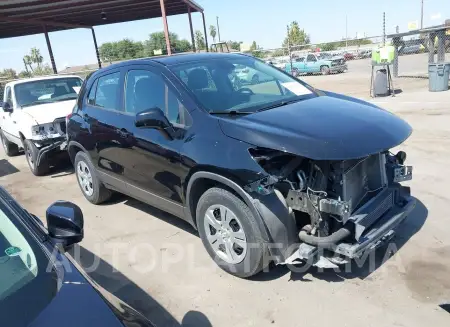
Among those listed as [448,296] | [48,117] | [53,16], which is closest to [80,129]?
[48,117]

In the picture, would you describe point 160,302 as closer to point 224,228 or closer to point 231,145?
point 224,228

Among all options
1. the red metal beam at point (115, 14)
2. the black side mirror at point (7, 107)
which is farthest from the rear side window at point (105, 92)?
the red metal beam at point (115, 14)

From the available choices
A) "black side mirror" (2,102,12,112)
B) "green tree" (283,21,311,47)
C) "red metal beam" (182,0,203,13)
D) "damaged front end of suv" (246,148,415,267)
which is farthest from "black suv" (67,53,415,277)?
"green tree" (283,21,311,47)

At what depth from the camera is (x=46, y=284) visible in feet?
5.99

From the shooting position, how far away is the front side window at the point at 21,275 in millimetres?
1657

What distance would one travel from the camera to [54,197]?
6.49m

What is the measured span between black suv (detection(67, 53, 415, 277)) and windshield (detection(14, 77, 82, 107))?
4.30m

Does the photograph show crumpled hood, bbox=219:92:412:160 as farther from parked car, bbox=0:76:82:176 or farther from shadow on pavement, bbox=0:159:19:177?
shadow on pavement, bbox=0:159:19:177

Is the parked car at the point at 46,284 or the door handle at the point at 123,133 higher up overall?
the door handle at the point at 123,133

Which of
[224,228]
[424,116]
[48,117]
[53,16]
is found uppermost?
[53,16]

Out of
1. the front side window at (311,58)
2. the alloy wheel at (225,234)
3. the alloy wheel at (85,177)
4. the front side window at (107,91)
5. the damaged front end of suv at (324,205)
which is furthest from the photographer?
the front side window at (311,58)

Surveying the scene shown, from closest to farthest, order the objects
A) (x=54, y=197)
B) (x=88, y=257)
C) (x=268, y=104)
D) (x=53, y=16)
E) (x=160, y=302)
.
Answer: (x=160, y=302) < (x=268, y=104) < (x=88, y=257) < (x=54, y=197) < (x=53, y=16)

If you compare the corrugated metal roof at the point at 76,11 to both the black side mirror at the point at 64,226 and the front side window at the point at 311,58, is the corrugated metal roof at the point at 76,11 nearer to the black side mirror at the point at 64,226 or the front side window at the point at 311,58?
the front side window at the point at 311,58

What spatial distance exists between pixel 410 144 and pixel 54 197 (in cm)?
615
